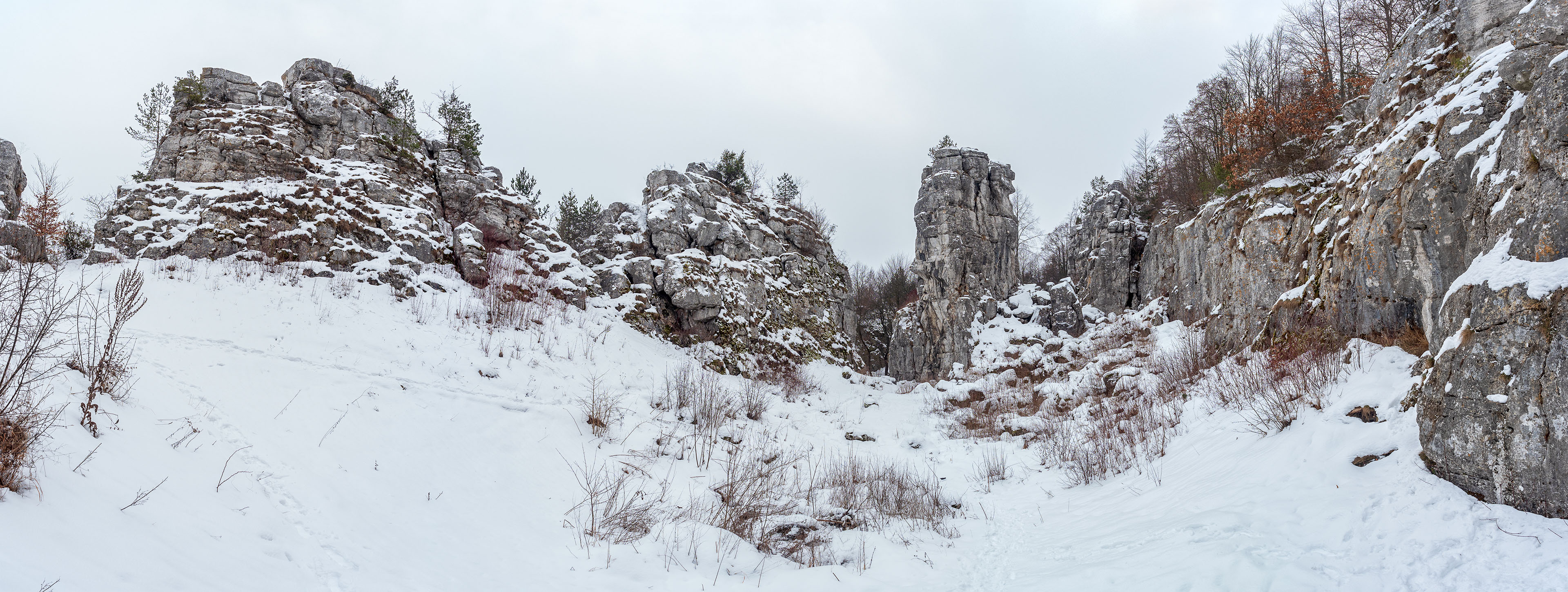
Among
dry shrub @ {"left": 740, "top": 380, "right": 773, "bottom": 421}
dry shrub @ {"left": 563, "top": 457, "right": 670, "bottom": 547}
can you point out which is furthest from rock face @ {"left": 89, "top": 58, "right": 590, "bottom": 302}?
dry shrub @ {"left": 563, "top": 457, "right": 670, "bottom": 547}

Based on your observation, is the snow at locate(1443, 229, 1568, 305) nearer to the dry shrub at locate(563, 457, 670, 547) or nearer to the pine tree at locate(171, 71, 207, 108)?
the dry shrub at locate(563, 457, 670, 547)

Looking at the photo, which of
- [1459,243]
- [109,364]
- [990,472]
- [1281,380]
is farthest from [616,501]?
[1459,243]

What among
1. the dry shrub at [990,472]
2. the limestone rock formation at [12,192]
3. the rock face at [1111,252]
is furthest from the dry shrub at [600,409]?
the rock face at [1111,252]

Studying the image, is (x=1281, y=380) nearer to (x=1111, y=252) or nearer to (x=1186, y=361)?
(x=1186, y=361)

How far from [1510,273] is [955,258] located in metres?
24.6

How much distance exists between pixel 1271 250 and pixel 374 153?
79.1 ft

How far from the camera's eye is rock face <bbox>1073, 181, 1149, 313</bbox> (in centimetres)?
2589

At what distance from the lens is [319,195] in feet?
52.0

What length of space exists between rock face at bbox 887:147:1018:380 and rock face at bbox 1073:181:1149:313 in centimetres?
328

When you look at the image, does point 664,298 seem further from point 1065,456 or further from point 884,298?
point 884,298

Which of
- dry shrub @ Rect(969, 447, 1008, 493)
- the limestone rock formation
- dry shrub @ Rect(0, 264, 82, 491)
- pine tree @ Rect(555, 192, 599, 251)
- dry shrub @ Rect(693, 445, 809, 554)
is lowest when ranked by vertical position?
dry shrub @ Rect(969, 447, 1008, 493)

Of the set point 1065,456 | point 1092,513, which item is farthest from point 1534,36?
point 1065,456

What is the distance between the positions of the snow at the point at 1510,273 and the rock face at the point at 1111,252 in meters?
23.2

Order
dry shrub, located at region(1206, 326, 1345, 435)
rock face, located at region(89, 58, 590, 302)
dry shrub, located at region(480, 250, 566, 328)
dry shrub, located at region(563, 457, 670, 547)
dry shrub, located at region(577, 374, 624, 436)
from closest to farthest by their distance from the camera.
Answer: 1. dry shrub, located at region(563, 457, 670, 547)
2. dry shrub, located at region(1206, 326, 1345, 435)
3. dry shrub, located at region(577, 374, 624, 436)
4. dry shrub, located at region(480, 250, 566, 328)
5. rock face, located at region(89, 58, 590, 302)
